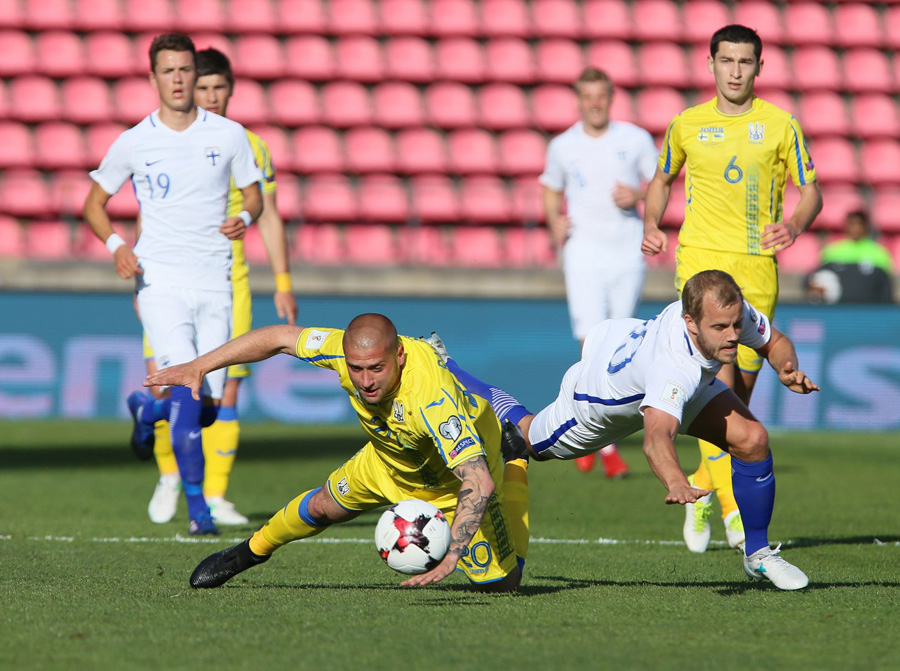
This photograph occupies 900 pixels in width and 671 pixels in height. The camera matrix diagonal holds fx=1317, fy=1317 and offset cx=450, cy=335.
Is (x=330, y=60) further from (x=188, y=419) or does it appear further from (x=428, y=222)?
(x=188, y=419)

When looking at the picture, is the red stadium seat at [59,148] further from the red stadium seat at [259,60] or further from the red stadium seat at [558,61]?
the red stadium seat at [558,61]

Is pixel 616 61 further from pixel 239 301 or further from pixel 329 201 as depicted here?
pixel 239 301

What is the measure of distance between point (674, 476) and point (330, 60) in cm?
1263

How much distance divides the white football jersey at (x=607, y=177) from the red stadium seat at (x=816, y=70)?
26.9 ft

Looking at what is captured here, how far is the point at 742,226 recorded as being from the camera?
657 centimetres

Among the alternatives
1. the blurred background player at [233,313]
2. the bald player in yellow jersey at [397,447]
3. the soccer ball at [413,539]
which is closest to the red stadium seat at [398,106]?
the blurred background player at [233,313]

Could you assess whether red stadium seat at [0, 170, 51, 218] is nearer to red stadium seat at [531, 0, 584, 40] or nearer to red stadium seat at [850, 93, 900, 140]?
red stadium seat at [531, 0, 584, 40]

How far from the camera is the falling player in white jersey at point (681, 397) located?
4836 millimetres

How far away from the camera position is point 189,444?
22.3 ft

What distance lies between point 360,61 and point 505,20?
200 centimetres

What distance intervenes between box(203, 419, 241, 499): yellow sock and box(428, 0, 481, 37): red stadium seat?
9.96 meters

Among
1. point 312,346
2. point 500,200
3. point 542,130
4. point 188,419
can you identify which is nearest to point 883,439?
point 500,200

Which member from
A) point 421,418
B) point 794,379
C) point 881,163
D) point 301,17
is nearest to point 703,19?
point 881,163

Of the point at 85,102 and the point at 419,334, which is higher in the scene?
the point at 85,102
